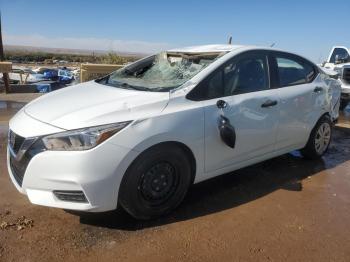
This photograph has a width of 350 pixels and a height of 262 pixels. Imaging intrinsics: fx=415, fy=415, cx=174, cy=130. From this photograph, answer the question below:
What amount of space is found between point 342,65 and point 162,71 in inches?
379

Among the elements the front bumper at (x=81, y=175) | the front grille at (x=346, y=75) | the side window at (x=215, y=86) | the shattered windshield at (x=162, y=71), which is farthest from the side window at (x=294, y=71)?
the front grille at (x=346, y=75)

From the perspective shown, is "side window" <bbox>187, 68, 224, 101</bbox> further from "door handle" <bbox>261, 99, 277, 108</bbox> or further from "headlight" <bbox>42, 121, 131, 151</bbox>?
"headlight" <bbox>42, 121, 131, 151</bbox>

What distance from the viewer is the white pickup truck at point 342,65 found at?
1181 cm

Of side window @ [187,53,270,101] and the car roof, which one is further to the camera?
the car roof

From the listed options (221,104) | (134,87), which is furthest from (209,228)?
(134,87)

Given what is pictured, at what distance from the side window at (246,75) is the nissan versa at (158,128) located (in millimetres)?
12

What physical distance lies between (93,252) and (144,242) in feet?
1.41

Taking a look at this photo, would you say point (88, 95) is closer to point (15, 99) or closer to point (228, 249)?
point (228, 249)

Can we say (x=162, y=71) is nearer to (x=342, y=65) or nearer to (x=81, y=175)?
(x=81, y=175)

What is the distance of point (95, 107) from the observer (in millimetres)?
3650

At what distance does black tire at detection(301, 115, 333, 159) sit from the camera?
5679 mm

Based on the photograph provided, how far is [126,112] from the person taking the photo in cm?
359

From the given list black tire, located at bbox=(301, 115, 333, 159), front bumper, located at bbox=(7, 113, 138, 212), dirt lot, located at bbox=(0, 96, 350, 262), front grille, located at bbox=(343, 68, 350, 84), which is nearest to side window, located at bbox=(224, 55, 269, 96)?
dirt lot, located at bbox=(0, 96, 350, 262)

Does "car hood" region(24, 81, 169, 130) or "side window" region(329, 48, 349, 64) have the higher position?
"side window" region(329, 48, 349, 64)
